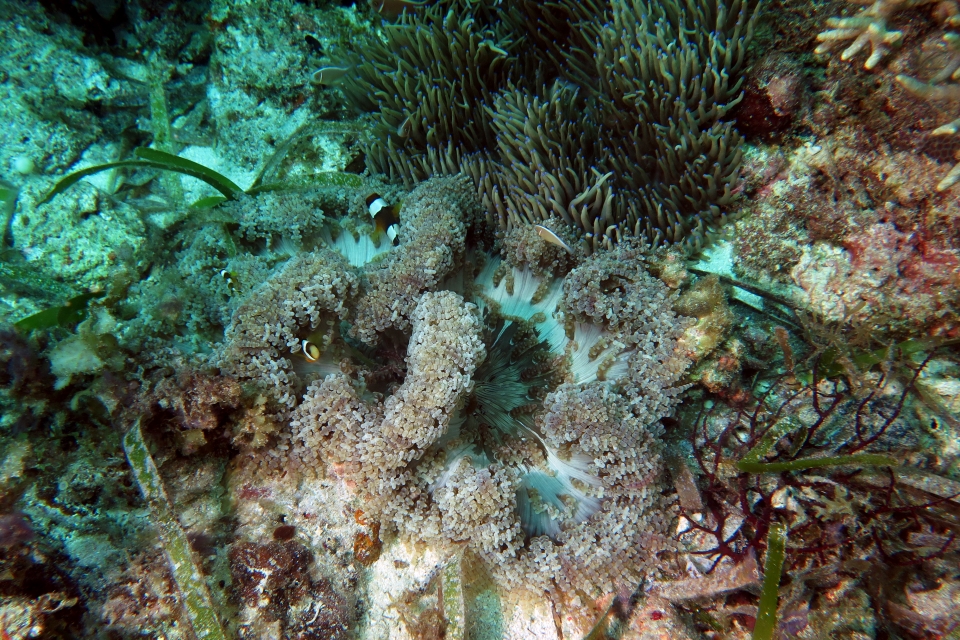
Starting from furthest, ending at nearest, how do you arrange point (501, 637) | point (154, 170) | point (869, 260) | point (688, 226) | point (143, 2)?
1. point (143, 2)
2. point (154, 170)
3. point (688, 226)
4. point (869, 260)
5. point (501, 637)

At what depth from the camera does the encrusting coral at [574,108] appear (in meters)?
3.01

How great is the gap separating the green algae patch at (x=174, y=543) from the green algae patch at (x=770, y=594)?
7.73ft

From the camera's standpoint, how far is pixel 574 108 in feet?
11.8

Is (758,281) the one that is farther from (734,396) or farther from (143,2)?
(143,2)

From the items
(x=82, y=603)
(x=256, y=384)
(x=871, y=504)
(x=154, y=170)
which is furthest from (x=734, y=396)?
(x=154, y=170)

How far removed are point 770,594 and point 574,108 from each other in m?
3.31

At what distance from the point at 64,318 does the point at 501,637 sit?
10.7 ft

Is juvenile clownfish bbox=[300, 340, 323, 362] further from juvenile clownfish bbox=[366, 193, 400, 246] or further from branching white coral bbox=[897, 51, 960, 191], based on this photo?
branching white coral bbox=[897, 51, 960, 191]

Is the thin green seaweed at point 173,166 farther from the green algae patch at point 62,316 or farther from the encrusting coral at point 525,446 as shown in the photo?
the encrusting coral at point 525,446

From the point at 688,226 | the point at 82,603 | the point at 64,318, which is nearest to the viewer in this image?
the point at 82,603

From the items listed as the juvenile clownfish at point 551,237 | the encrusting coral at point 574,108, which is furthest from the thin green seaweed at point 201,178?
the juvenile clownfish at point 551,237

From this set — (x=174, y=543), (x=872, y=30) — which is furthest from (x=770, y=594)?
(x=872, y=30)

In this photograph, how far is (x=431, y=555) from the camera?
8.26ft

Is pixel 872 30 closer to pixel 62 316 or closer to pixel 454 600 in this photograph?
pixel 454 600
